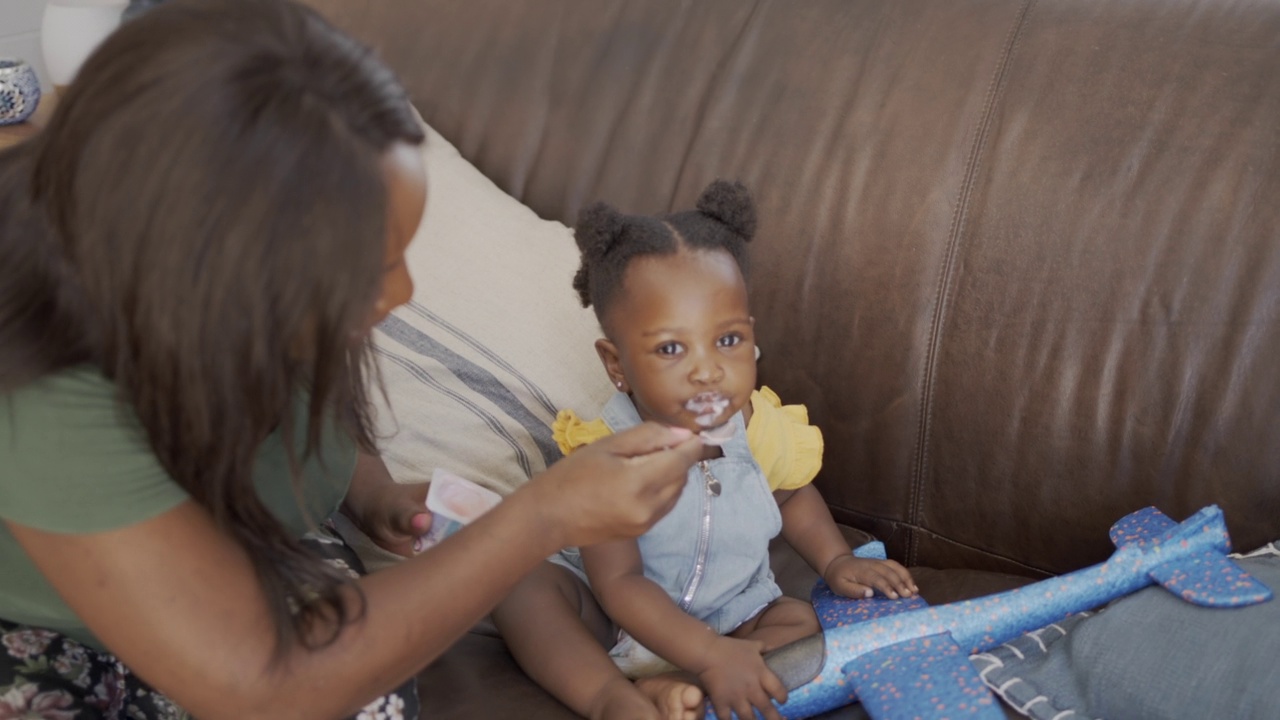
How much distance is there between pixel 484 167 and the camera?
1743 millimetres

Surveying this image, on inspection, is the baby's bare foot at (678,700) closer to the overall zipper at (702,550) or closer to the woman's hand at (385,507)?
the overall zipper at (702,550)

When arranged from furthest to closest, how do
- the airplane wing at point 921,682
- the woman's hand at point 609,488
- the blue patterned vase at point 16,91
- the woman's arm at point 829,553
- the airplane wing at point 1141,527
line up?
Answer: the blue patterned vase at point 16,91 → the woman's arm at point 829,553 → the airplane wing at point 1141,527 → the airplane wing at point 921,682 → the woman's hand at point 609,488

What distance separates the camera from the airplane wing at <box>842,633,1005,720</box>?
3.48 feet

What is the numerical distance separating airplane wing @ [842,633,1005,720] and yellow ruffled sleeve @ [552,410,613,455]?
0.39 m

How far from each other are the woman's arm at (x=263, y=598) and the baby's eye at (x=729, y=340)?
0.32 meters

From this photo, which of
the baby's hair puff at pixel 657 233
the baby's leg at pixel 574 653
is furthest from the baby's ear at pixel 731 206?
the baby's leg at pixel 574 653

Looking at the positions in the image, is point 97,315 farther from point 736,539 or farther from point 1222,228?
point 1222,228

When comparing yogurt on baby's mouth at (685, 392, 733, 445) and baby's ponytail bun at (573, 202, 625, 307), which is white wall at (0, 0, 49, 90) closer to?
baby's ponytail bun at (573, 202, 625, 307)

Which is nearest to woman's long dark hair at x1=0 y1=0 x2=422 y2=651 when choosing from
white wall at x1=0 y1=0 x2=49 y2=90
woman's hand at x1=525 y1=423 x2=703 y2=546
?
woman's hand at x1=525 y1=423 x2=703 y2=546

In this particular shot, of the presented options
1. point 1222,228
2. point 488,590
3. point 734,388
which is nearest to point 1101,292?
point 1222,228

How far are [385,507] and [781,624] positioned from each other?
455mm

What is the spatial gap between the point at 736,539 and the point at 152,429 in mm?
691

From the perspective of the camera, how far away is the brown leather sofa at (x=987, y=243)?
51.1 inches

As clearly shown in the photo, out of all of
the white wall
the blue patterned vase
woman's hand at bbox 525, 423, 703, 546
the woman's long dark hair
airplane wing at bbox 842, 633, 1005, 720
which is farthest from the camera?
the white wall
